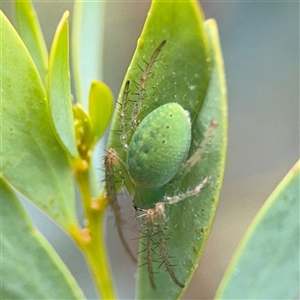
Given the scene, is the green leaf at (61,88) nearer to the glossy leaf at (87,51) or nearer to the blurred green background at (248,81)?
the glossy leaf at (87,51)

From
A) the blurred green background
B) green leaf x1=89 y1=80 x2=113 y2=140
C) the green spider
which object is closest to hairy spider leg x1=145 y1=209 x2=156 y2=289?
the green spider

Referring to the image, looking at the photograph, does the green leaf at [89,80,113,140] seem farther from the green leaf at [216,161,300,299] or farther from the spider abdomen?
the green leaf at [216,161,300,299]

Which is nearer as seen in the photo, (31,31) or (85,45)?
(31,31)

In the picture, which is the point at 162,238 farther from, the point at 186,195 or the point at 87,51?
the point at 87,51

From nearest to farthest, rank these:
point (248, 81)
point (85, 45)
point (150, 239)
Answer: point (150, 239) → point (85, 45) → point (248, 81)

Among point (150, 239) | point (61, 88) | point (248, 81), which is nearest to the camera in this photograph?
point (61, 88)

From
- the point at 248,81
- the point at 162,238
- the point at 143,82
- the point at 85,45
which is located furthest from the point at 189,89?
the point at 248,81
